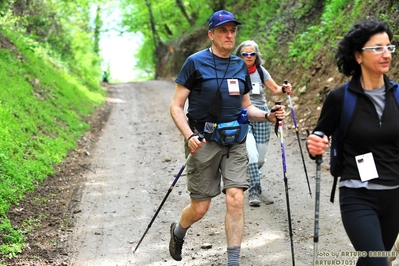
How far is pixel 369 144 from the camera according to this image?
3.18 m

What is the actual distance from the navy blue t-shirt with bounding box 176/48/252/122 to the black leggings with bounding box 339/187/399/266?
5.34 ft

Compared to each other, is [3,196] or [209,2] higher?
[209,2]

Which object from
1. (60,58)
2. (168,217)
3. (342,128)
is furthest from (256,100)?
(60,58)

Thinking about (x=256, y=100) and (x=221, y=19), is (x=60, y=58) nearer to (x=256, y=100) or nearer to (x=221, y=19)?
(x=256, y=100)

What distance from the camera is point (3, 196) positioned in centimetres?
653

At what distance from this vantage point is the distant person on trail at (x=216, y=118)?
4.59 metres

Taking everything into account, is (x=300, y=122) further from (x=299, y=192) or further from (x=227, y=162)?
(x=227, y=162)

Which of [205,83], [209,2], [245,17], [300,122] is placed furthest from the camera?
[209,2]

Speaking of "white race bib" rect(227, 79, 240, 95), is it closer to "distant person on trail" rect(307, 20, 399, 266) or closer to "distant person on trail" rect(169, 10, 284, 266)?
"distant person on trail" rect(169, 10, 284, 266)

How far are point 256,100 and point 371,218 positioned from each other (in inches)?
150

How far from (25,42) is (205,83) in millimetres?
13439

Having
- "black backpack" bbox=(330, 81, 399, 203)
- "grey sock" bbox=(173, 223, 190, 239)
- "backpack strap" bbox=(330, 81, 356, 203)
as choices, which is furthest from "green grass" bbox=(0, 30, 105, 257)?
"backpack strap" bbox=(330, 81, 356, 203)

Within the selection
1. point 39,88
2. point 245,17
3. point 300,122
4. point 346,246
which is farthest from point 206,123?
point 245,17

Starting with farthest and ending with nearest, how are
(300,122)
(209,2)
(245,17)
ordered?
(209,2), (245,17), (300,122)
